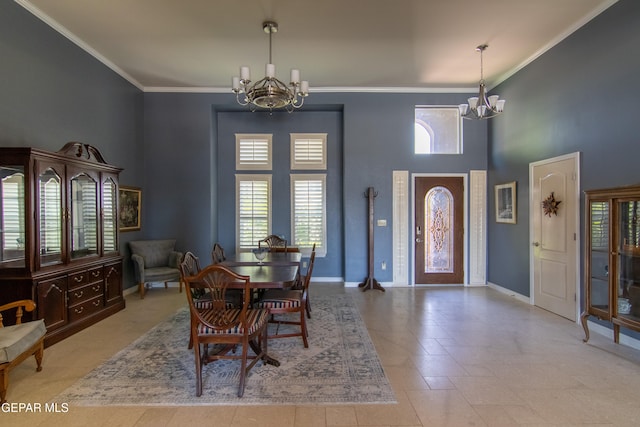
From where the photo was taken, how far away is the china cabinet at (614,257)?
113 inches

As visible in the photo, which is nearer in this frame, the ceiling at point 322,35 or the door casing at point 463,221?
the ceiling at point 322,35

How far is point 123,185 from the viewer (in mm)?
5082

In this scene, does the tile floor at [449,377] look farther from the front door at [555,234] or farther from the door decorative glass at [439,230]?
the door decorative glass at [439,230]

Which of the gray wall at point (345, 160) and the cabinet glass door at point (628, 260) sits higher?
the gray wall at point (345, 160)

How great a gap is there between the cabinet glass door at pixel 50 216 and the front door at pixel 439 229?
5.13 meters

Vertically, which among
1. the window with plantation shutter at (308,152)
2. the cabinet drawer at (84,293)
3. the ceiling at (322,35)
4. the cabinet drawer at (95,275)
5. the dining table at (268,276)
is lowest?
the cabinet drawer at (84,293)

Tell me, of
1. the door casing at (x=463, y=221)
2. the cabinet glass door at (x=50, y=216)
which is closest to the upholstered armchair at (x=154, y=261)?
the cabinet glass door at (x=50, y=216)

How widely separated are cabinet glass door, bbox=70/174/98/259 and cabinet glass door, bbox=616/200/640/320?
18.9 ft

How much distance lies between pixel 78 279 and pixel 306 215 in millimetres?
3532

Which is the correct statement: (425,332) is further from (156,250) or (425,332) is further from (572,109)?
(156,250)

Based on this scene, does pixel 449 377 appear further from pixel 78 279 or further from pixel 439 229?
pixel 78 279

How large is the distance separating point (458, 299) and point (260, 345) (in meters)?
3.33

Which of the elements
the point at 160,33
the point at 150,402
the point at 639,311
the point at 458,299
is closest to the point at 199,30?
the point at 160,33

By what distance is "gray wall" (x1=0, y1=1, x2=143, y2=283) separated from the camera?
3238 mm
